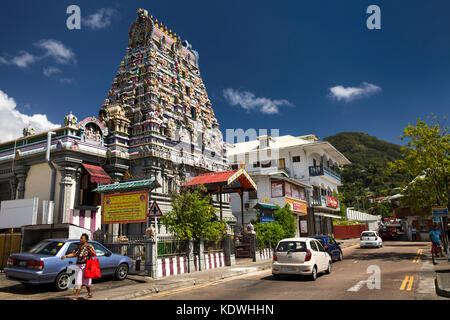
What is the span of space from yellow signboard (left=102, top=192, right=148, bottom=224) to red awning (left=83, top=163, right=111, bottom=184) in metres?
5.05

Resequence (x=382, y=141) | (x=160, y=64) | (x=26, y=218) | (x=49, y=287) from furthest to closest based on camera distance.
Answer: (x=382, y=141) → (x=160, y=64) → (x=26, y=218) → (x=49, y=287)

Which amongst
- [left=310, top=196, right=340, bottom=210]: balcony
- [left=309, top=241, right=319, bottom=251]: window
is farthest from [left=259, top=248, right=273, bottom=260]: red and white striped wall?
[left=310, top=196, right=340, bottom=210]: balcony

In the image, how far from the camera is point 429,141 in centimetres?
2092

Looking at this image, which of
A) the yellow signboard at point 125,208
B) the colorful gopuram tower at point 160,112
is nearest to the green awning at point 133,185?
the yellow signboard at point 125,208

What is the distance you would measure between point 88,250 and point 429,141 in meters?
21.2

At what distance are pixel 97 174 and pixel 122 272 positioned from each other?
10.0 metres

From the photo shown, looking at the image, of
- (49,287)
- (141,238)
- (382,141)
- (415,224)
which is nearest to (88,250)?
(49,287)

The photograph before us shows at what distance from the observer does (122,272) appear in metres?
12.6

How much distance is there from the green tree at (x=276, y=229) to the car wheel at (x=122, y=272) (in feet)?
33.1

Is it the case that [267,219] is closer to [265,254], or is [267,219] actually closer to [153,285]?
[265,254]

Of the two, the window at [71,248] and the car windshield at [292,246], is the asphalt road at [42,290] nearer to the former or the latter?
the window at [71,248]

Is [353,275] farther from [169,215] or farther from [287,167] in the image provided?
[287,167]

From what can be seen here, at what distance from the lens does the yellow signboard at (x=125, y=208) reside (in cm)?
1466

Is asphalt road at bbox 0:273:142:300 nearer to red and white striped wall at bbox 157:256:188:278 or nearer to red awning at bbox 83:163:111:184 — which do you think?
red and white striped wall at bbox 157:256:188:278
